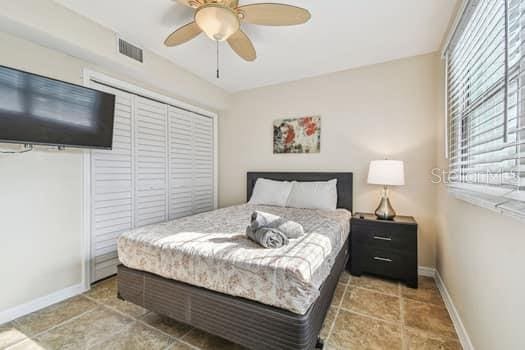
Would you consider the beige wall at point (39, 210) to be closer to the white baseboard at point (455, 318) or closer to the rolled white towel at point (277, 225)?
the rolled white towel at point (277, 225)

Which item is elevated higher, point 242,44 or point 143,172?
point 242,44

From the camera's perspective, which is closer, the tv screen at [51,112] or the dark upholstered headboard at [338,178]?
the tv screen at [51,112]

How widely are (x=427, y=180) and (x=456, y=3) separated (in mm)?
1701

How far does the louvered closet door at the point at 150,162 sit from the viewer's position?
2.84 m

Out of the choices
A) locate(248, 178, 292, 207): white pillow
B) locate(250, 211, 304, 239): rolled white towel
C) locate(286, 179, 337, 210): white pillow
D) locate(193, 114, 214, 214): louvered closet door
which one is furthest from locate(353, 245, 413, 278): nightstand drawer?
locate(193, 114, 214, 214): louvered closet door

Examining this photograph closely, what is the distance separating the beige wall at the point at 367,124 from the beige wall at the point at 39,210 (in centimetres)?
231

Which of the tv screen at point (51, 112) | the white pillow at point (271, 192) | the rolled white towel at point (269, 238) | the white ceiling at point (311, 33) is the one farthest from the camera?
the white pillow at point (271, 192)

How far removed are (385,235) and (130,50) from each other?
11.0ft

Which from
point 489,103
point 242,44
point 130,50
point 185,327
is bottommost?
point 185,327

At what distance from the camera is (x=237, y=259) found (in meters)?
1.37

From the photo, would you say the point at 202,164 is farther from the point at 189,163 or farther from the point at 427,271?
the point at 427,271

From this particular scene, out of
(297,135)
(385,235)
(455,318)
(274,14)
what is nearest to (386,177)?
(385,235)

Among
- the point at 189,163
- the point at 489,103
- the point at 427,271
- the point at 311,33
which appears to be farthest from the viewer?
the point at 189,163

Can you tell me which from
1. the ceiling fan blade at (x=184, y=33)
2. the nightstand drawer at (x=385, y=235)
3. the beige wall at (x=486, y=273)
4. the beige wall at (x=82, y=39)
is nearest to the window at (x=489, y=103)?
the beige wall at (x=486, y=273)
